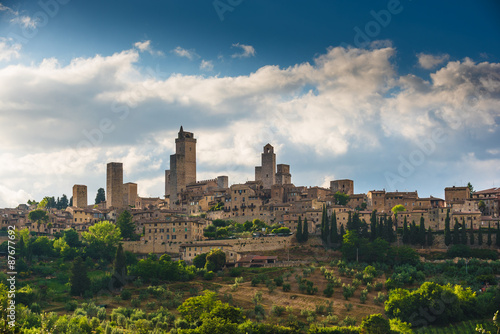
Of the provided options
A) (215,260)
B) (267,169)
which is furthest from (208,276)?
(267,169)

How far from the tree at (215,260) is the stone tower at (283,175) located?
3564cm

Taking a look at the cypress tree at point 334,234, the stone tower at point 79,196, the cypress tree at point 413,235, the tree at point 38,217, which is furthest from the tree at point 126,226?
the cypress tree at point 413,235

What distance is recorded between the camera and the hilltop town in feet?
269

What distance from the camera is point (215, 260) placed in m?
73.8

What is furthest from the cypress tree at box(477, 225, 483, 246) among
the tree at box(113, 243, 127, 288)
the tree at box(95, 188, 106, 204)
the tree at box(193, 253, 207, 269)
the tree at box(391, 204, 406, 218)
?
the tree at box(95, 188, 106, 204)

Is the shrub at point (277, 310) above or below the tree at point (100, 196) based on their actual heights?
below

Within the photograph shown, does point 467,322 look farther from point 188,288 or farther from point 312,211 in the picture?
point 312,211

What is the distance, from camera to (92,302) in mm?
62094

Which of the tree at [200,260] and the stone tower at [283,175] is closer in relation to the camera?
the tree at [200,260]

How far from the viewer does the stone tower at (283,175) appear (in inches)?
4292

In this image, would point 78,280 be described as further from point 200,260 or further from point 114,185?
point 114,185

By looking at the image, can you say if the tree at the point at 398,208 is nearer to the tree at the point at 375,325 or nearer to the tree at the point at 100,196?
the tree at the point at 375,325

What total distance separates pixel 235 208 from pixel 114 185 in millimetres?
23814

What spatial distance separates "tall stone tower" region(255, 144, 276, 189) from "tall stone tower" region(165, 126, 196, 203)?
35.2 feet
